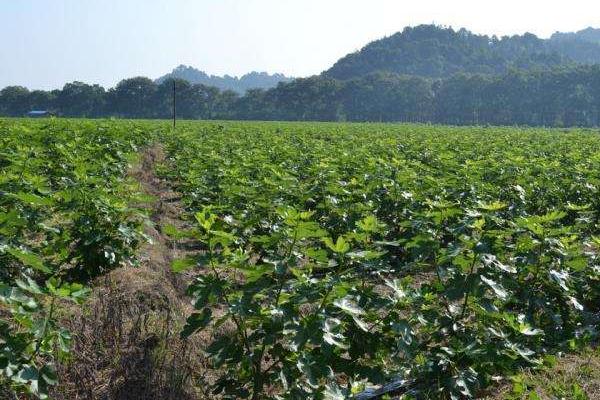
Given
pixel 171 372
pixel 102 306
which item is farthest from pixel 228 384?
pixel 102 306

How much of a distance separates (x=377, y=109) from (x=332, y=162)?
10479cm

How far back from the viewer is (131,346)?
4469 mm

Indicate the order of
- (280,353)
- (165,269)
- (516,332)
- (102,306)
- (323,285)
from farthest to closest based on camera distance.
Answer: (165,269) < (102,306) < (516,332) < (280,353) < (323,285)

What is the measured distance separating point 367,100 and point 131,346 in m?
112

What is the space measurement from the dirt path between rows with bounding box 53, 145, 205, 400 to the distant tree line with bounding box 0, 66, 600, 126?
96.6 meters

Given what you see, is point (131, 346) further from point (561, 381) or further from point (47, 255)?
point (561, 381)

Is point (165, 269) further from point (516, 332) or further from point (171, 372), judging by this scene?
point (516, 332)

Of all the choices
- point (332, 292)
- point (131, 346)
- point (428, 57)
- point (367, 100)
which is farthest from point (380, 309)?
point (428, 57)

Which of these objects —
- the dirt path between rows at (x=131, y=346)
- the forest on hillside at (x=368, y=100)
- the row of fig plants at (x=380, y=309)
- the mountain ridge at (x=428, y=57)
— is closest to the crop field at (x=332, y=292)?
the row of fig plants at (x=380, y=309)

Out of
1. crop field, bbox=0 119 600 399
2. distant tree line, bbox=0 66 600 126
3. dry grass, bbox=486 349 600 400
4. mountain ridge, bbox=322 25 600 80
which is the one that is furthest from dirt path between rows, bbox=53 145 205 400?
mountain ridge, bbox=322 25 600 80

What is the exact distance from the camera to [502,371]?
4.19m

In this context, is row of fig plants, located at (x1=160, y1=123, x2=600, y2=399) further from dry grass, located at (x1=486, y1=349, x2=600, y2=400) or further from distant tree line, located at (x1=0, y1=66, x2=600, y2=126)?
distant tree line, located at (x1=0, y1=66, x2=600, y2=126)

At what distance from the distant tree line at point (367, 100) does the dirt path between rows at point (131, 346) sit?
96554 millimetres

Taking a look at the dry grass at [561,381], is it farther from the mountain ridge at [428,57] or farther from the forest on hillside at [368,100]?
the mountain ridge at [428,57]
